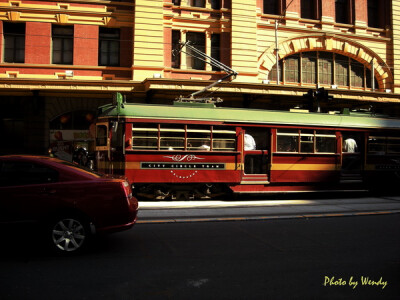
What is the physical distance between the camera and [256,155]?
11.7 meters

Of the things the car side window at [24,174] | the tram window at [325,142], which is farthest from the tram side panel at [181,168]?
the car side window at [24,174]

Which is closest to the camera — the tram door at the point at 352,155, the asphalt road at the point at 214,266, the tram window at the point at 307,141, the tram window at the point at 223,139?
the asphalt road at the point at 214,266

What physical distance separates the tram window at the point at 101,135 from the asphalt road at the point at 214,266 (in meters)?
4.77

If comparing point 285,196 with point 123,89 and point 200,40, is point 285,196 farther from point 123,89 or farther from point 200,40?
point 200,40

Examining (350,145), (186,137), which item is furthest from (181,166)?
(350,145)

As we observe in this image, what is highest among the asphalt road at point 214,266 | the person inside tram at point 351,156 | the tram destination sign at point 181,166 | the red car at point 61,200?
the person inside tram at point 351,156

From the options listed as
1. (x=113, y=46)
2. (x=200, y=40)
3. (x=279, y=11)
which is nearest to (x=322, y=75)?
(x=279, y=11)

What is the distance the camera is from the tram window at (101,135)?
10859 mm

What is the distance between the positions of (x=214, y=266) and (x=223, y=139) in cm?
691

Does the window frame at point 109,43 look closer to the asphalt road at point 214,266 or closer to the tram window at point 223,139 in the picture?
the tram window at point 223,139

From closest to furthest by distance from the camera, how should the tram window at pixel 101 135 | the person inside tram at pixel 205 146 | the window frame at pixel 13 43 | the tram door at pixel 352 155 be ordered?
Answer: the tram window at pixel 101 135
the person inside tram at pixel 205 146
the tram door at pixel 352 155
the window frame at pixel 13 43

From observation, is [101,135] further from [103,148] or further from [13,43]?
[13,43]

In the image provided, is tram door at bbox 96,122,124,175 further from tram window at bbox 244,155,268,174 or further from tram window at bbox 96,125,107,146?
tram window at bbox 244,155,268,174

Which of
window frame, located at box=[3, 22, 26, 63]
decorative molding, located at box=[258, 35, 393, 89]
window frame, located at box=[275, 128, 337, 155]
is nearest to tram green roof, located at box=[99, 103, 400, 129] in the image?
window frame, located at box=[275, 128, 337, 155]
